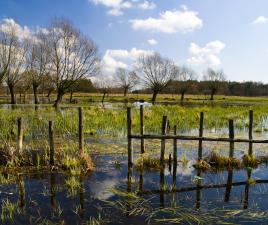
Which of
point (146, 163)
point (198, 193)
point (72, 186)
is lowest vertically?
point (198, 193)

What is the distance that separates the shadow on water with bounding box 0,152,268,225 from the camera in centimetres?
888

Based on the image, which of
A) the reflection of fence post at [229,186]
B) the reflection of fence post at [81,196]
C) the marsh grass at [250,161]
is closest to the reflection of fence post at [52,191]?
the reflection of fence post at [81,196]

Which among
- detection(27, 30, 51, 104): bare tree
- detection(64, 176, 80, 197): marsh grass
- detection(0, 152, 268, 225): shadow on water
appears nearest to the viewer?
detection(0, 152, 268, 225): shadow on water

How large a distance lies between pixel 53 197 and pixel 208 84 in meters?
103

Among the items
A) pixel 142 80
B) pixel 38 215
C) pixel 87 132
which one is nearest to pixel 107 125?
pixel 87 132

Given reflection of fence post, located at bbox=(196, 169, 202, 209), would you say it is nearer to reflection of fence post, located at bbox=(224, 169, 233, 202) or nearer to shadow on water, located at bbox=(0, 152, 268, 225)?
shadow on water, located at bbox=(0, 152, 268, 225)

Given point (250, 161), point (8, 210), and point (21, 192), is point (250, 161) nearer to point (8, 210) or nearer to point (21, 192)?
point (21, 192)

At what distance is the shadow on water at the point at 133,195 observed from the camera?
8883 millimetres

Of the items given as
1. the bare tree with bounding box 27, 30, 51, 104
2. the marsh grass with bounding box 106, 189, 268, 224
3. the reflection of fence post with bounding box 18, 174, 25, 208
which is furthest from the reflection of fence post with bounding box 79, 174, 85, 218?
the bare tree with bounding box 27, 30, 51, 104

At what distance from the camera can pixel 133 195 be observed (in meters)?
10.5

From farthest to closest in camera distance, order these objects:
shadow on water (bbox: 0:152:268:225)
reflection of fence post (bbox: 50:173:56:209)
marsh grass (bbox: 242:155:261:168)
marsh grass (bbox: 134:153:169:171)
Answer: marsh grass (bbox: 242:155:261:168), marsh grass (bbox: 134:153:169:171), reflection of fence post (bbox: 50:173:56:209), shadow on water (bbox: 0:152:268:225)

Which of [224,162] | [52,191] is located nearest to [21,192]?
[52,191]

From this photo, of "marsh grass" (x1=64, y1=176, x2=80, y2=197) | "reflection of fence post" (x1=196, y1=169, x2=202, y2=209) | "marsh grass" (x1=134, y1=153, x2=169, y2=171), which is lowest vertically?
"reflection of fence post" (x1=196, y1=169, x2=202, y2=209)

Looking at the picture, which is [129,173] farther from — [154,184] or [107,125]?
[107,125]
